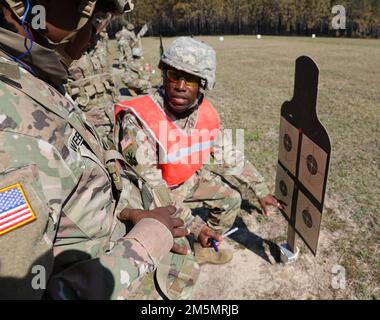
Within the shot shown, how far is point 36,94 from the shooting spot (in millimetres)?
1080

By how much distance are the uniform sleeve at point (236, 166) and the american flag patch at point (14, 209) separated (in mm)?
2316

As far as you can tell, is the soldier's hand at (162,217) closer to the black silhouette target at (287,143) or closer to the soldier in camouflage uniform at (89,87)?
the black silhouette target at (287,143)

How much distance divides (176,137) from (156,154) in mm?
234

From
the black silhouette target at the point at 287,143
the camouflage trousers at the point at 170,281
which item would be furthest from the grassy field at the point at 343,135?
the camouflage trousers at the point at 170,281

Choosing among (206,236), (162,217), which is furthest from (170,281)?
(162,217)

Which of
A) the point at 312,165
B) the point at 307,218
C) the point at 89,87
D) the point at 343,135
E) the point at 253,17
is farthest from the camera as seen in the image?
the point at 253,17

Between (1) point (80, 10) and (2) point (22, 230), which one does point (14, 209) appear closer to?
(2) point (22, 230)

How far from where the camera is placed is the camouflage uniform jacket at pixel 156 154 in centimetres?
252

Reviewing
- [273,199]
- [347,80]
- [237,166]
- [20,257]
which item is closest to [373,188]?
[273,199]

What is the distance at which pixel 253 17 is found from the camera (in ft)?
153

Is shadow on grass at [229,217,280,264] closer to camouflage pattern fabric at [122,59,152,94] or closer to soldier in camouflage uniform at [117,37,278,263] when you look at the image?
soldier in camouflage uniform at [117,37,278,263]

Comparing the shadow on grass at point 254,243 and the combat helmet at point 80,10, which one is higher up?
the combat helmet at point 80,10

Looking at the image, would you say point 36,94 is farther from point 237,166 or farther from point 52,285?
point 237,166
